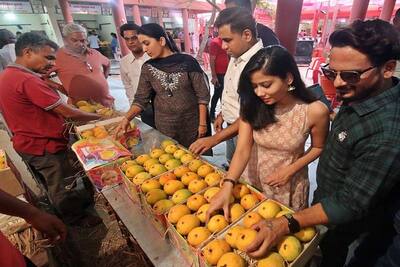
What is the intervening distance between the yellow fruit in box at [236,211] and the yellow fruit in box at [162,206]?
0.30 metres

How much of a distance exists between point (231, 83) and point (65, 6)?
1241 cm

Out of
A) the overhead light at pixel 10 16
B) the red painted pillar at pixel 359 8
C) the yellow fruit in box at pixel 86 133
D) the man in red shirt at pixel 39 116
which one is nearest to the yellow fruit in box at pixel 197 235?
the yellow fruit in box at pixel 86 133

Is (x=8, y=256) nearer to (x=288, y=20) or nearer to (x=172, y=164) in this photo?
(x=172, y=164)

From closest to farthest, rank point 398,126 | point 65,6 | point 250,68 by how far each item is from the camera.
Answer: point 398,126 → point 250,68 → point 65,6

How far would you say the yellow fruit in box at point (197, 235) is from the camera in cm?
97

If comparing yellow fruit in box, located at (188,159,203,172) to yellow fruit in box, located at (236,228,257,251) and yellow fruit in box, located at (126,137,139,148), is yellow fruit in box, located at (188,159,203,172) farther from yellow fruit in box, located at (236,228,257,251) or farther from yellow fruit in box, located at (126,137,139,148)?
yellow fruit in box, located at (126,137,139,148)

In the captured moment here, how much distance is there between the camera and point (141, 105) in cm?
239

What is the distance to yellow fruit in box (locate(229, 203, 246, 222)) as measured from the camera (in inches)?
43.6

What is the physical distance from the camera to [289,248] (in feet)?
2.99

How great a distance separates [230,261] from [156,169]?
30.0 inches

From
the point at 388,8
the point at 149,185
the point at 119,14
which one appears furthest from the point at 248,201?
the point at 388,8

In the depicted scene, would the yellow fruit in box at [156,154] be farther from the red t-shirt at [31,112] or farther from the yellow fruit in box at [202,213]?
the red t-shirt at [31,112]

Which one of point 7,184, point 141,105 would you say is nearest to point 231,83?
point 141,105

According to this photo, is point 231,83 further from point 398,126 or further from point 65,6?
point 65,6
